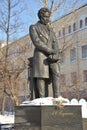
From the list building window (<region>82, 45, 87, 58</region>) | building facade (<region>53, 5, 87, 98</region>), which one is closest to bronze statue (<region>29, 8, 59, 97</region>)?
building facade (<region>53, 5, 87, 98</region>)

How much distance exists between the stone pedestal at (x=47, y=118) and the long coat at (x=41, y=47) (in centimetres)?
99

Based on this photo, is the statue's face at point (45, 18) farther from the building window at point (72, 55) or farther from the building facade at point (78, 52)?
the building window at point (72, 55)

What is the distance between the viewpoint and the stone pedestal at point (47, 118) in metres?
6.31

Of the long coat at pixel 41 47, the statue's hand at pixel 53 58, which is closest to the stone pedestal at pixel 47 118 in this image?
the long coat at pixel 41 47

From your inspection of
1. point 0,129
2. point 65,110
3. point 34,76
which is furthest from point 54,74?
point 0,129

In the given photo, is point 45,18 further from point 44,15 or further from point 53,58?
point 53,58

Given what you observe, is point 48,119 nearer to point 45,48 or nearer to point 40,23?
point 45,48

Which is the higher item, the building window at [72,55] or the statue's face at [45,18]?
the building window at [72,55]

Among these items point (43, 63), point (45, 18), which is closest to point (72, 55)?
point (45, 18)

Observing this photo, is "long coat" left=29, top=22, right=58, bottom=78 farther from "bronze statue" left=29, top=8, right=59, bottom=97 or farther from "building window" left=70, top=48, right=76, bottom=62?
"building window" left=70, top=48, right=76, bottom=62

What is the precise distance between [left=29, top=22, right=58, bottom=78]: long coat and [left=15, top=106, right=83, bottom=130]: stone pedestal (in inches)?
38.9

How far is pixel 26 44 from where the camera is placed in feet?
65.7

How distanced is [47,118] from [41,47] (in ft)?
5.51

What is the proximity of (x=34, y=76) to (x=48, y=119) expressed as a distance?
1.24 meters
